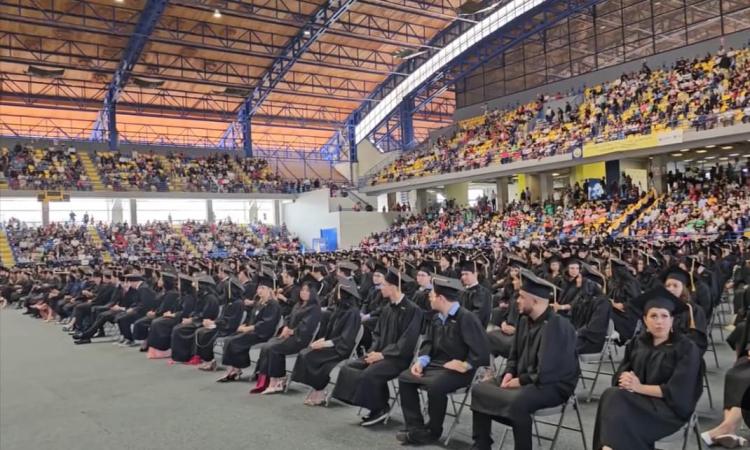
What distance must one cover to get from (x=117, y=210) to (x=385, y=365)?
34.6m

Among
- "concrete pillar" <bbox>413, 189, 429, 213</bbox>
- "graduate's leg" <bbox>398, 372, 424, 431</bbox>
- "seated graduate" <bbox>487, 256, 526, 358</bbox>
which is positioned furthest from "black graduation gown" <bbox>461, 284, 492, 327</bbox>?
"concrete pillar" <bbox>413, 189, 429, 213</bbox>

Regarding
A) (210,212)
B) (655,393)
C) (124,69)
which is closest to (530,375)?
(655,393)

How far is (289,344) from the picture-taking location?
7582 mm

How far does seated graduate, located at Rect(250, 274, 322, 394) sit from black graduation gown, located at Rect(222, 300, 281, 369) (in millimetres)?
597

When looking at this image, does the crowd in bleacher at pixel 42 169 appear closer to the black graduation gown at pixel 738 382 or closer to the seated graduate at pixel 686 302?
the seated graduate at pixel 686 302

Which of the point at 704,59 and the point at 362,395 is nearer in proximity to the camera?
the point at 362,395

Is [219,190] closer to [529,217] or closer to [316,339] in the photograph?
[529,217]

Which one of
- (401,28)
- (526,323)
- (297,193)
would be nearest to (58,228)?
(297,193)

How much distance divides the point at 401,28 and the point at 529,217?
1315 cm

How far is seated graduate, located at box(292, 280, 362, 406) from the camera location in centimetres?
695

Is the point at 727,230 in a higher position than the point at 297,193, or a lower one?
lower

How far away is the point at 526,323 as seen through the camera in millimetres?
5043

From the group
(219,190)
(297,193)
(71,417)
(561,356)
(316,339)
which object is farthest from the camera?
(297,193)

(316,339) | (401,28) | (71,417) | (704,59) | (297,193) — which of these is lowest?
(71,417)
